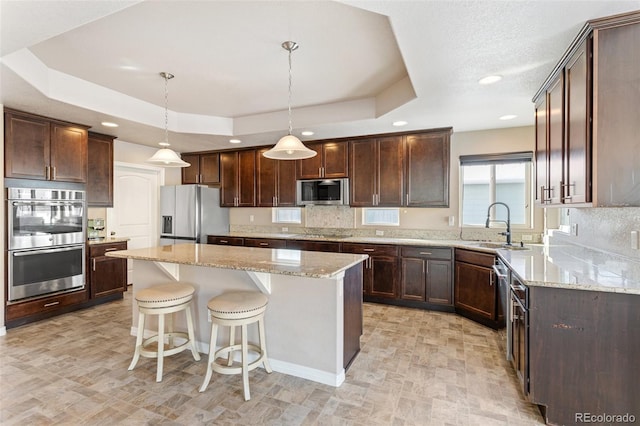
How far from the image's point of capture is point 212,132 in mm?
4277

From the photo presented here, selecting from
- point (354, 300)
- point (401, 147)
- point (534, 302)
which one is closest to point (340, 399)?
point (354, 300)

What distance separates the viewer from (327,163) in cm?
461

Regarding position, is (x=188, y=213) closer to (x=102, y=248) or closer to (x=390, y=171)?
(x=102, y=248)

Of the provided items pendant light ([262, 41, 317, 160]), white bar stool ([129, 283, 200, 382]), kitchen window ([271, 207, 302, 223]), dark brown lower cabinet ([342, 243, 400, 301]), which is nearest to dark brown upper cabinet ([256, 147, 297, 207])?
kitchen window ([271, 207, 302, 223])

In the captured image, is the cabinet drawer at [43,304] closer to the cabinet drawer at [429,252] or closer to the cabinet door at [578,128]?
the cabinet drawer at [429,252]

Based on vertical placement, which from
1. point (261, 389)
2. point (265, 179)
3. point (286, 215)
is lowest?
point (261, 389)

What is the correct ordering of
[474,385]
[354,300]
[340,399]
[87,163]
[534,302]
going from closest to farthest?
[534,302] → [340,399] → [474,385] → [354,300] → [87,163]

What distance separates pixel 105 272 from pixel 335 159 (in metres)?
3.64

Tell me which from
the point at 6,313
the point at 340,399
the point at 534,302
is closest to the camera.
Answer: the point at 534,302

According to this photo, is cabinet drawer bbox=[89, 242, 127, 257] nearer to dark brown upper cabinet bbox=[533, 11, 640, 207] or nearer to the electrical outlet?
dark brown upper cabinet bbox=[533, 11, 640, 207]

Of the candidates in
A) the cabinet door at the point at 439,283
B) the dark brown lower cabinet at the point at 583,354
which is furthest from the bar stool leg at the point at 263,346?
the cabinet door at the point at 439,283

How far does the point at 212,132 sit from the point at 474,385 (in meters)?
4.19

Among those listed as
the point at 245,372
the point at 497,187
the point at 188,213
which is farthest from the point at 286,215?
the point at 245,372

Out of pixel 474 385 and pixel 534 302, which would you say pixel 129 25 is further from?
pixel 474 385
